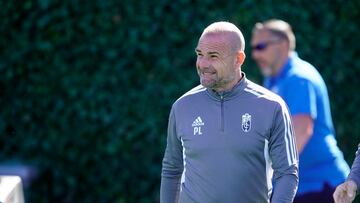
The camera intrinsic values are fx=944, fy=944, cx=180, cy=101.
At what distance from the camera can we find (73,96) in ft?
26.2

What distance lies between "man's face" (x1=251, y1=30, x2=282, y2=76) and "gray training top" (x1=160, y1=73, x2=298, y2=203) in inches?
56.7

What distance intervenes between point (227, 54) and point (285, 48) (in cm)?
160

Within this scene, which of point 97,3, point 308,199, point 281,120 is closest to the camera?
point 281,120

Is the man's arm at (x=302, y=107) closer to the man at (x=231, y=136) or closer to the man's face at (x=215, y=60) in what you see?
the man at (x=231, y=136)

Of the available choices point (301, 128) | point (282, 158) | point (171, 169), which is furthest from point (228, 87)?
point (301, 128)

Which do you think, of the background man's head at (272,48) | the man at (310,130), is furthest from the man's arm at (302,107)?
the background man's head at (272,48)

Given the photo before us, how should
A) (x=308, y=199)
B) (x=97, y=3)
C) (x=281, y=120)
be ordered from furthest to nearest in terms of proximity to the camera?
(x=97, y=3) → (x=308, y=199) → (x=281, y=120)

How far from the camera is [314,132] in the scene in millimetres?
6051

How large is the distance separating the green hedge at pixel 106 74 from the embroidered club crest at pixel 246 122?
3261mm

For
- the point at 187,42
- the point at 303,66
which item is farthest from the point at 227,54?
the point at 187,42

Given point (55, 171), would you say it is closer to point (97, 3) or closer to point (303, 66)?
point (97, 3)

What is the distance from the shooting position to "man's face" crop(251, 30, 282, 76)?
6.32m

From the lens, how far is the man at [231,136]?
4758 millimetres

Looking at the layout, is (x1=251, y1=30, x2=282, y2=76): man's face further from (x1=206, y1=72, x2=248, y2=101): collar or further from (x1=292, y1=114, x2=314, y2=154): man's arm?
(x1=206, y1=72, x2=248, y2=101): collar
